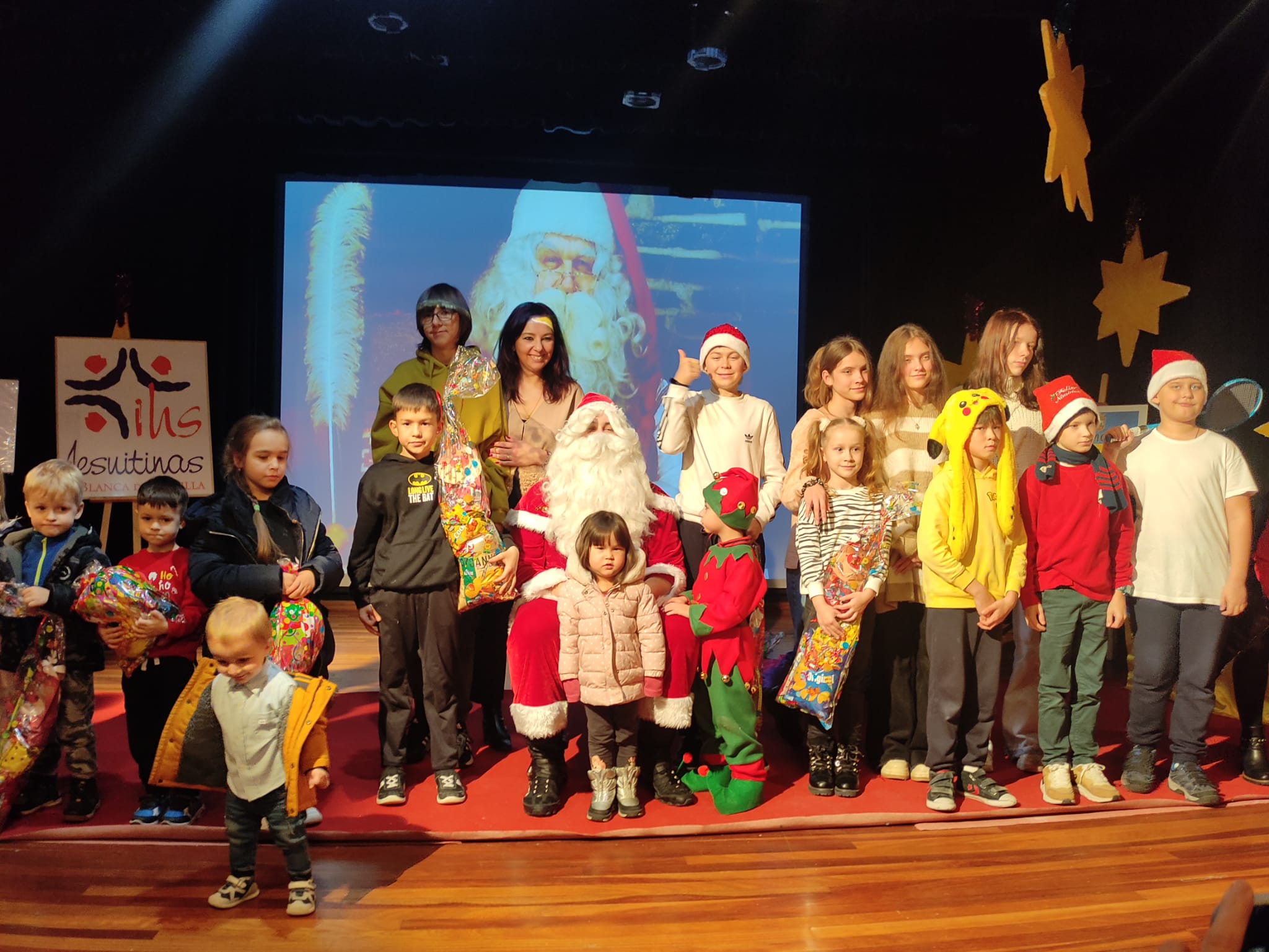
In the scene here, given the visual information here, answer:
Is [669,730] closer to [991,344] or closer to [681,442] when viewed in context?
[681,442]

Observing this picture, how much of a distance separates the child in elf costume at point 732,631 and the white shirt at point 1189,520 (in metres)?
1.43

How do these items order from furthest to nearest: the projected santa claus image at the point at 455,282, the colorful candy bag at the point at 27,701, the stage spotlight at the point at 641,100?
the projected santa claus image at the point at 455,282, the stage spotlight at the point at 641,100, the colorful candy bag at the point at 27,701

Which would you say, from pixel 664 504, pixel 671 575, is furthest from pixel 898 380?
pixel 671 575

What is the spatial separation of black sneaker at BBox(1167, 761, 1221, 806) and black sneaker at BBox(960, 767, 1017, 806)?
59 centimetres

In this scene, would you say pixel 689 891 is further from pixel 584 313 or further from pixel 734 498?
pixel 584 313

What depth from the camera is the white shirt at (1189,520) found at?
3.32 meters

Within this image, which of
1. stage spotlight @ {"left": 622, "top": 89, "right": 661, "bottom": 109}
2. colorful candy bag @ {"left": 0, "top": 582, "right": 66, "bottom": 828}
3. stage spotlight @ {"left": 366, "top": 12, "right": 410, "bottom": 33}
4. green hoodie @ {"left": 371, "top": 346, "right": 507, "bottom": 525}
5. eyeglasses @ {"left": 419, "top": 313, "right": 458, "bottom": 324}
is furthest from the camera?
stage spotlight @ {"left": 622, "top": 89, "right": 661, "bottom": 109}

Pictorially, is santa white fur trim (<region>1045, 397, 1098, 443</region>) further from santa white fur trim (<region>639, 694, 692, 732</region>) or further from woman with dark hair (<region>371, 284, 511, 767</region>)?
woman with dark hair (<region>371, 284, 511, 767</region>)

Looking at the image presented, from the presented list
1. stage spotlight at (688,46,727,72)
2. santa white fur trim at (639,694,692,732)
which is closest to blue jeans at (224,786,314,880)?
santa white fur trim at (639,694,692,732)

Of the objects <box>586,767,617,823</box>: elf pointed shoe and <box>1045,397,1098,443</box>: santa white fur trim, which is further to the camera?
<box>1045,397,1098,443</box>: santa white fur trim

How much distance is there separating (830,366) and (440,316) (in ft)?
5.03

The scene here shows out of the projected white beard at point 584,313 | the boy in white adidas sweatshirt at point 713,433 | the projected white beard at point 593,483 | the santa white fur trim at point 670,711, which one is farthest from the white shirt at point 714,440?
the projected white beard at point 584,313

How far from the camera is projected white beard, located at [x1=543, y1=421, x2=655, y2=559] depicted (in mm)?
3242

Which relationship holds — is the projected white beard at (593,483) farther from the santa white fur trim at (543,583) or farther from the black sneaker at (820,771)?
the black sneaker at (820,771)
